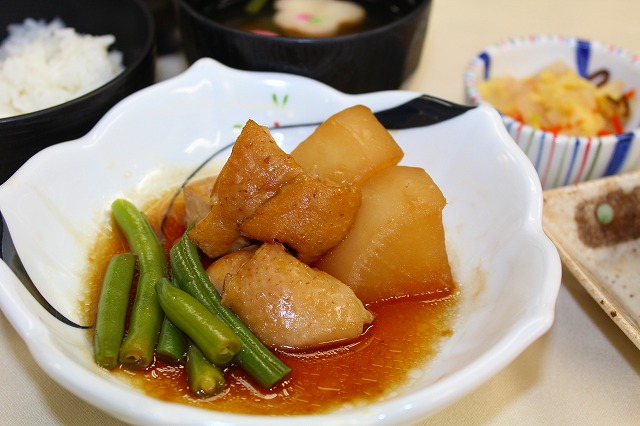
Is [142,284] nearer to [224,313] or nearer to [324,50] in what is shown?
[224,313]

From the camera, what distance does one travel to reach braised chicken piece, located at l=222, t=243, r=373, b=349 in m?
1.50

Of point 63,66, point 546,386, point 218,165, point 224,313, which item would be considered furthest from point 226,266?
point 63,66

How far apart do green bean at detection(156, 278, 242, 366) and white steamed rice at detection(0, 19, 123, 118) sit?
3.69ft

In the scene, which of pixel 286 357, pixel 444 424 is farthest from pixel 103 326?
pixel 444 424

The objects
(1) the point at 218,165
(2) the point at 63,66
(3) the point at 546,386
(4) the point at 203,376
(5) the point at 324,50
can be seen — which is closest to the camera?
(4) the point at 203,376

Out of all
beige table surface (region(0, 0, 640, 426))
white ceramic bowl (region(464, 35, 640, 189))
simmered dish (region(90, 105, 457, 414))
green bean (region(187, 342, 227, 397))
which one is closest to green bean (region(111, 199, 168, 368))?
simmered dish (region(90, 105, 457, 414))

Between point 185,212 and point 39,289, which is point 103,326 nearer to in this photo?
point 39,289

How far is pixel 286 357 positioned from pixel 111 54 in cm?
159

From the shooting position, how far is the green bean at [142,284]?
148cm

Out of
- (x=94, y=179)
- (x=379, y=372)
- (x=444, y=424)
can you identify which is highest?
(x=94, y=179)

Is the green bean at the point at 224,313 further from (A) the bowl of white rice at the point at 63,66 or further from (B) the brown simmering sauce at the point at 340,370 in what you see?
(A) the bowl of white rice at the point at 63,66

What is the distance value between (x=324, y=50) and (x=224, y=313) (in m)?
1.10

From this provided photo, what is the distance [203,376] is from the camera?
142cm

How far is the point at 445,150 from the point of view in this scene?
2.00 metres
